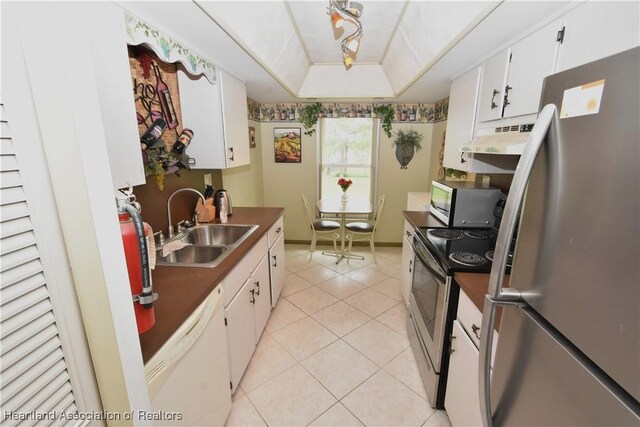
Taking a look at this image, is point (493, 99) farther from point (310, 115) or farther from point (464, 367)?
point (310, 115)

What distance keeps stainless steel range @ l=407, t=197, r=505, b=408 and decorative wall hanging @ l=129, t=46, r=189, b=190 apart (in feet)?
5.96

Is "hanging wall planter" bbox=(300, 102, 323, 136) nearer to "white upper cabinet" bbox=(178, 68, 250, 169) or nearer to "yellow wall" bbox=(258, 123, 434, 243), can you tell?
"yellow wall" bbox=(258, 123, 434, 243)

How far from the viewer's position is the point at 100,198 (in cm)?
60

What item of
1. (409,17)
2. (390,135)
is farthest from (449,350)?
(390,135)

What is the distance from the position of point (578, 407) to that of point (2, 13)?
4.28ft

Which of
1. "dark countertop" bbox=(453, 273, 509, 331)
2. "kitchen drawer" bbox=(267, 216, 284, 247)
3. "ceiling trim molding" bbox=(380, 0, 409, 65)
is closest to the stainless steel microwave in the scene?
"dark countertop" bbox=(453, 273, 509, 331)

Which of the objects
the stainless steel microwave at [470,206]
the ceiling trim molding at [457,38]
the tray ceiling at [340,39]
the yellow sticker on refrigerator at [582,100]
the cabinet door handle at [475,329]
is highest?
the tray ceiling at [340,39]

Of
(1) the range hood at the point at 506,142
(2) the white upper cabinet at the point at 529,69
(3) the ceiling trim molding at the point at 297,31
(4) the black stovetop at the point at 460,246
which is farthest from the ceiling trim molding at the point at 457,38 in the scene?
(4) the black stovetop at the point at 460,246

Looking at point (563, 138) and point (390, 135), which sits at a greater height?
point (390, 135)

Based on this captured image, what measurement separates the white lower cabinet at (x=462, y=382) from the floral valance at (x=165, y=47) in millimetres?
2178

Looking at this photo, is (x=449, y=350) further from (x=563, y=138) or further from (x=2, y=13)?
(x=2, y=13)

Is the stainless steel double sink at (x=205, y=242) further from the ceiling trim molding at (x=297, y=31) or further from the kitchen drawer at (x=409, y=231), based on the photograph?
the ceiling trim molding at (x=297, y=31)

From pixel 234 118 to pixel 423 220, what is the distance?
6.42ft

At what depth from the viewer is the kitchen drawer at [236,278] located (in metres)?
1.53
